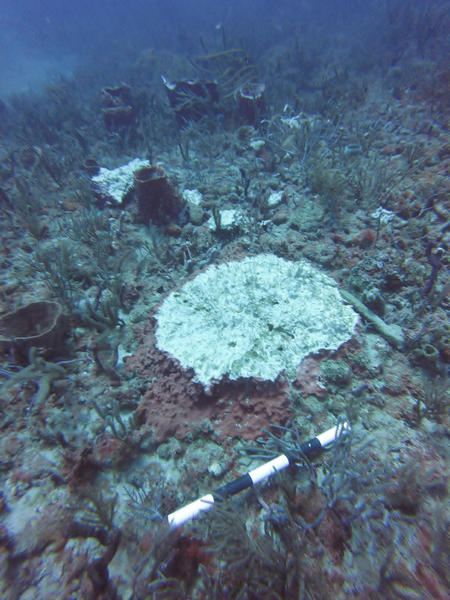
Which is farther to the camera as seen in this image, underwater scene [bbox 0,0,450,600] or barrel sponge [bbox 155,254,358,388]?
barrel sponge [bbox 155,254,358,388]

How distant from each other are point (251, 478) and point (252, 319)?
138 centimetres

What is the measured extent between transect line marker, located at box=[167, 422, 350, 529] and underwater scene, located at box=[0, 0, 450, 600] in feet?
0.05

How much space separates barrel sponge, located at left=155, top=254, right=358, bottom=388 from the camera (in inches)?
100

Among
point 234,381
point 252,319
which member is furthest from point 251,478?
point 252,319

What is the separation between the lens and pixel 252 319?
2.82 m

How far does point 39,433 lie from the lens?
2490 millimetres

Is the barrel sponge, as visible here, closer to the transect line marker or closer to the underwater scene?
the underwater scene

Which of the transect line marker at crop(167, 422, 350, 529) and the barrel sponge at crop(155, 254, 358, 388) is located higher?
the barrel sponge at crop(155, 254, 358, 388)

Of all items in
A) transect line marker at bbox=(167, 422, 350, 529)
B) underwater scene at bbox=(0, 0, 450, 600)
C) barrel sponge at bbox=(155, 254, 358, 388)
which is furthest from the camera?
barrel sponge at bbox=(155, 254, 358, 388)

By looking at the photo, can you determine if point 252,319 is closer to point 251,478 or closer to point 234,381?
point 234,381

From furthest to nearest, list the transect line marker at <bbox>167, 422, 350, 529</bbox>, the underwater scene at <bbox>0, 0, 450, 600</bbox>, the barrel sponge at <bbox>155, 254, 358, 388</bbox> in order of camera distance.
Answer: the barrel sponge at <bbox>155, 254, 358, 388</bbox> < the transect line marker at <bbox>167, 422, 350, 529</bbox> < the underwater scene at <bbox>0, 0, 450, 600</bbox>

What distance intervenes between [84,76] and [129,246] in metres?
20.9

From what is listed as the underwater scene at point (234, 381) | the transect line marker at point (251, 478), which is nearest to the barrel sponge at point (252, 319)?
the underwater scene at point (234, 381)

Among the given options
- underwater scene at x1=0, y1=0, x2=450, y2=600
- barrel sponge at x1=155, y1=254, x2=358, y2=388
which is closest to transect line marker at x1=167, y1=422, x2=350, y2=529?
underwater scene at x1=0, y1=0, x2=450, y2=600
